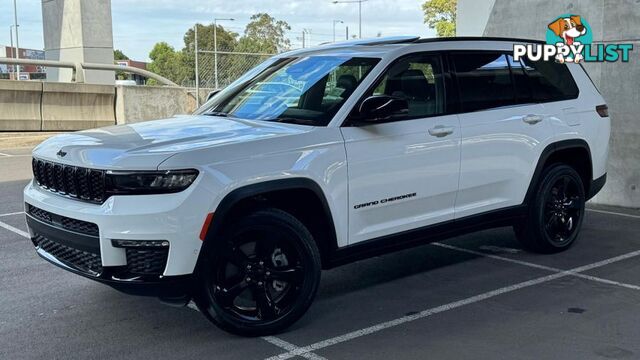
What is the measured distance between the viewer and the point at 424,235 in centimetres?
525

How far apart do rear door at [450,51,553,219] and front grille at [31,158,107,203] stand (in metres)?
2.77

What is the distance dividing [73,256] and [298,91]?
200 centimetres

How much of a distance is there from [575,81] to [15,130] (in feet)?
46.0

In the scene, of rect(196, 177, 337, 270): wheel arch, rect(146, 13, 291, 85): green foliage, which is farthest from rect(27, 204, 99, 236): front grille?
rect(146, 13, 291, 85): green foliage

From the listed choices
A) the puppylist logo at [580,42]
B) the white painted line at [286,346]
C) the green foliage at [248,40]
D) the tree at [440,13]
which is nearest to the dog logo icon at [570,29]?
the puppylist logo at [580,42]

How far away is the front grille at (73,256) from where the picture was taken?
411cm

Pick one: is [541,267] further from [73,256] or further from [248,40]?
[248,40]

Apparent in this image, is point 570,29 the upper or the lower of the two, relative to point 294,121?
upper

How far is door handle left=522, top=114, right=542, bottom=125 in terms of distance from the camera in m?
5.91

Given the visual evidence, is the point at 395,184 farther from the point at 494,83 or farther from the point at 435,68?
the point at 494,83

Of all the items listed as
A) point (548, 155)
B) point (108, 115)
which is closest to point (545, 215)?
point (548, 155)

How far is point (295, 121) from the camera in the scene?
484 centimetres

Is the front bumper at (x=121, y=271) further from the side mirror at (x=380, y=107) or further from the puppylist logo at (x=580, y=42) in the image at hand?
the puppylist logo at (x=580, y=42)

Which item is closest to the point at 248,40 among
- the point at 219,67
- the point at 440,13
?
the point at 440,13
